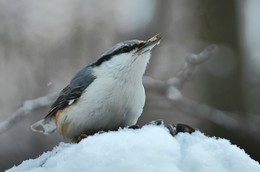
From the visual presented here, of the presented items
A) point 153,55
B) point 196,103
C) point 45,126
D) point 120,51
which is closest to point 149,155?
point 120,51

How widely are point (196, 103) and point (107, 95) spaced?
261cm

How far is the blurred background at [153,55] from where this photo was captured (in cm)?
568

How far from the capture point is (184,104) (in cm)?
A: 457

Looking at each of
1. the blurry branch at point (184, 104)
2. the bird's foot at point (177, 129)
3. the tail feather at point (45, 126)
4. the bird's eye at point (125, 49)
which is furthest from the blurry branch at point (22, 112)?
the bird's foot at point (177, 129)

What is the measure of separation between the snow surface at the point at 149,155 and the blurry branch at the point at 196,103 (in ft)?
7.50

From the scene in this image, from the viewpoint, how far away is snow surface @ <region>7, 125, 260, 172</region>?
1363mm

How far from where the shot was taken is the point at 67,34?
665 cm

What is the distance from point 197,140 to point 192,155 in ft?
0.37

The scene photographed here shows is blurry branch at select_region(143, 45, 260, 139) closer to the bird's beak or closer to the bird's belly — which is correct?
the bird's beak

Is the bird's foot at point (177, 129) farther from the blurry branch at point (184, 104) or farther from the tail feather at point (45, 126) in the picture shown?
the blurry branch at point (184, 104)

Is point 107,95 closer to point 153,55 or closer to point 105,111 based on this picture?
point 105,111

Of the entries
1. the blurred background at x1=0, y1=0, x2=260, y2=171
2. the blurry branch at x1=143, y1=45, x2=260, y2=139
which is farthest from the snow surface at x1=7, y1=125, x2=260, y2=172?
the blurred background at x1=0, y1=0, x2=260, y2=171

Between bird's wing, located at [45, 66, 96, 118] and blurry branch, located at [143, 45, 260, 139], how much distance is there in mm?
1276

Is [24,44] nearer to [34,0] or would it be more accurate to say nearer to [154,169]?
[34,0]
